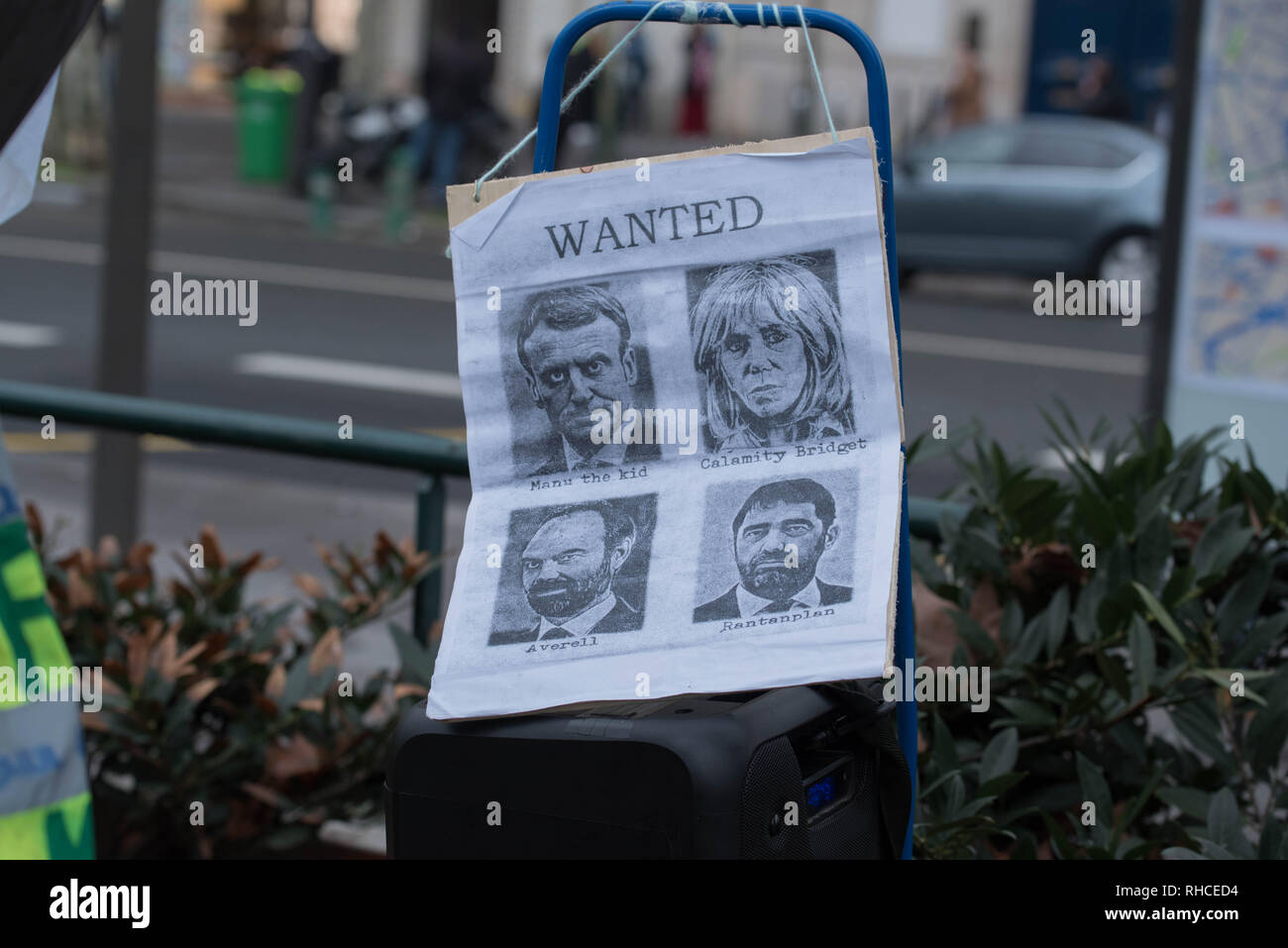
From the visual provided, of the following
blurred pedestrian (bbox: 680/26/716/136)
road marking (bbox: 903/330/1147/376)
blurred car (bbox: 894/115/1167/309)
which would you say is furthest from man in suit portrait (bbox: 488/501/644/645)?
blurred pedestrian (bbox: 680/26/716/136)

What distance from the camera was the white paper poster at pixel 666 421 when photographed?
6.42 ft

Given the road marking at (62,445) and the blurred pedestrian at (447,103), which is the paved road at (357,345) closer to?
the road marking at (62,445)

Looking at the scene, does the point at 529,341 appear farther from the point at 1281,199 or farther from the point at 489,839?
the point at 1281,199

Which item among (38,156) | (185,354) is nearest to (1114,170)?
(185,354)

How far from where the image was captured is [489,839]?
6.46 feet

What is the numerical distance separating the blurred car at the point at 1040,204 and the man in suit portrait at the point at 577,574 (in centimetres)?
1286

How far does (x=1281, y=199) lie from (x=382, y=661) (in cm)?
297

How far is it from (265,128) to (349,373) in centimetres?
1118

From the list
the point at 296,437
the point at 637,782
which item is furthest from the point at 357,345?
the point at 637,782

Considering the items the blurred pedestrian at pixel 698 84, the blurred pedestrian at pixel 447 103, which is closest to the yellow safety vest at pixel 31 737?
the blurred pedestrian at pixel 447 103

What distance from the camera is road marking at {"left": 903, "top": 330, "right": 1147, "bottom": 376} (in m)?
12.0

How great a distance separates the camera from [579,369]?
2047 millimetres

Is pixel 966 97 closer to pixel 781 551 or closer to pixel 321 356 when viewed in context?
pixel 321 356

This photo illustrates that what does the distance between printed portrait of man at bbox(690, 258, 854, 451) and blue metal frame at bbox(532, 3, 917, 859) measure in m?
0.09
